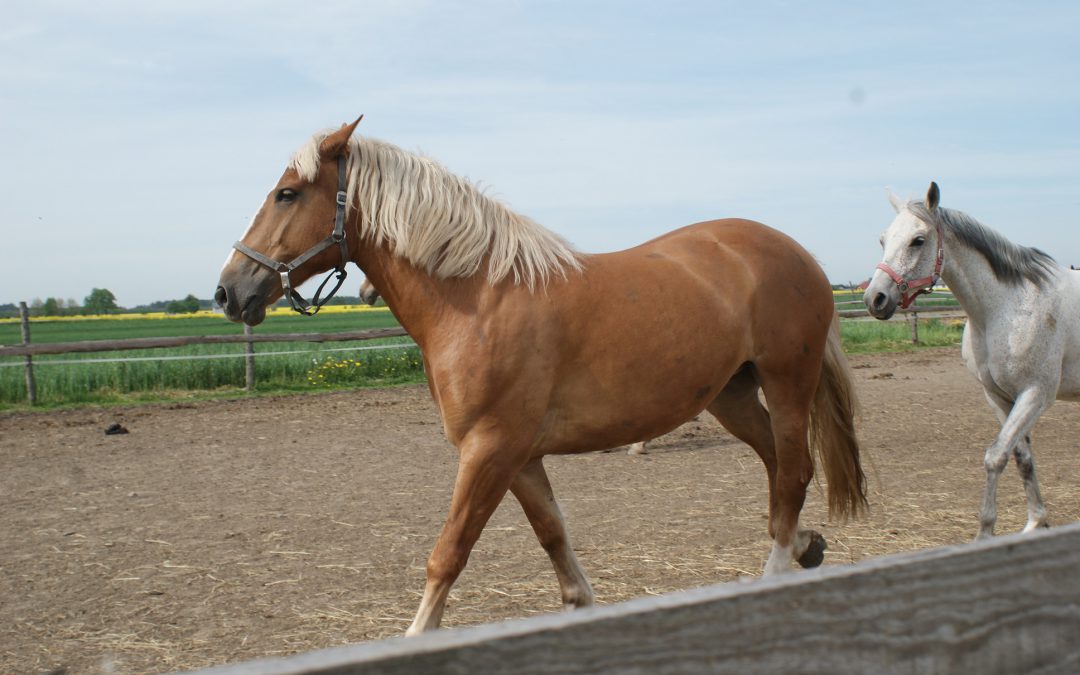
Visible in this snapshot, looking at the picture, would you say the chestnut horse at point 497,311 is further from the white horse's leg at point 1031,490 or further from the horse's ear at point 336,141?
the white horse's leg at point 1031,490

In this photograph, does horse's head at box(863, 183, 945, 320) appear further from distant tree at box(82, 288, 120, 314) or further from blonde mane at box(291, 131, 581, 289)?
distant tree at box(82, 288, 120, 314)

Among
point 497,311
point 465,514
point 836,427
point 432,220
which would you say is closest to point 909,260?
point 836,427

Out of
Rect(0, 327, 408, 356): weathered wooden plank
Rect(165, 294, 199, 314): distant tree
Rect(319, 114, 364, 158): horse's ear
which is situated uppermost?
Rect(319, 114, 364, 158): horse's ear

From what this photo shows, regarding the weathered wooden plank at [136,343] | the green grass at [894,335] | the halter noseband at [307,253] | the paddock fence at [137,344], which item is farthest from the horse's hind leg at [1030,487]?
the green grass at [894,335]

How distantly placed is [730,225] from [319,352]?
13079 mm

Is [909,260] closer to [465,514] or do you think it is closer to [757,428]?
[757,428]

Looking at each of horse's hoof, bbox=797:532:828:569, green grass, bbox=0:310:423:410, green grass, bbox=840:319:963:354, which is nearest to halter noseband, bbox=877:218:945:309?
horse's hoof, bbox=797:532:828:569

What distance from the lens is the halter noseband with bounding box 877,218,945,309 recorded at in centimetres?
548

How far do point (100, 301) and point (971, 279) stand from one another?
84.2 m

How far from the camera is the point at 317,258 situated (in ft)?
11.8

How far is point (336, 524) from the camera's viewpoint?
20.0 ft

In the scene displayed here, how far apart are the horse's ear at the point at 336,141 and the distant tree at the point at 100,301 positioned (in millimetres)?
78255

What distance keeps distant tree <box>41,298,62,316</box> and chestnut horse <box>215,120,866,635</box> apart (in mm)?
72301

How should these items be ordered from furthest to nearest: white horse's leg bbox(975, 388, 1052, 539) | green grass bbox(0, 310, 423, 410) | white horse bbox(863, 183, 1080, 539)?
1. green grass bbox(0, 310, 423, 410)
2. white horse bbox(863, 183, 1080, 539)
3. white horse's leg bbox(975, 388, 1052, 539)
